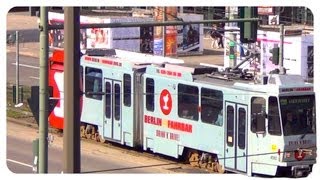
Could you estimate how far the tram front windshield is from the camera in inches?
777

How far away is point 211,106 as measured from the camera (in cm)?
2038

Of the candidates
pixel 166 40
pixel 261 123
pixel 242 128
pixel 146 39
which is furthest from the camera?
pixel 146 39

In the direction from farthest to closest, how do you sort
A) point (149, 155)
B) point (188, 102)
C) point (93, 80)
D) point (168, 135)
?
point (93, 80), point (149, 155), point (168, 135), point (188, 102)

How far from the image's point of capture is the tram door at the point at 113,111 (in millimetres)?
22953

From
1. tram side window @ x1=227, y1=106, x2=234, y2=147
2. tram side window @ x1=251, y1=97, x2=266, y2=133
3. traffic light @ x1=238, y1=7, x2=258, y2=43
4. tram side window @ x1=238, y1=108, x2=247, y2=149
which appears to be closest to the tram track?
tram side window @ x1=227, y1=106, x2=234, y2=147

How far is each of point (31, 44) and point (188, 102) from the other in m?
25.1

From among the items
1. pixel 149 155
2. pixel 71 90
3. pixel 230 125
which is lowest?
pixel 149 155

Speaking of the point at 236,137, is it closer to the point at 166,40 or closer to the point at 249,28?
the point at 249,28

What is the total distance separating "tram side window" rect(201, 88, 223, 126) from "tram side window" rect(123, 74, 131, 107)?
8.47 feet

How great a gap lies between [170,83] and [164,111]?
642 mm

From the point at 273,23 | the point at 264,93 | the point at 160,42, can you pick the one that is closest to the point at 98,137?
the point at 264,93

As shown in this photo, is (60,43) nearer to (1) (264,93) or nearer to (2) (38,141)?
(1) (264,93)

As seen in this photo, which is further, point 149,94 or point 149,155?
point 149,155

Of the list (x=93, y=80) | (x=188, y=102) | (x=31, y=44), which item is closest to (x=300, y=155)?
(x=188, y=102)
